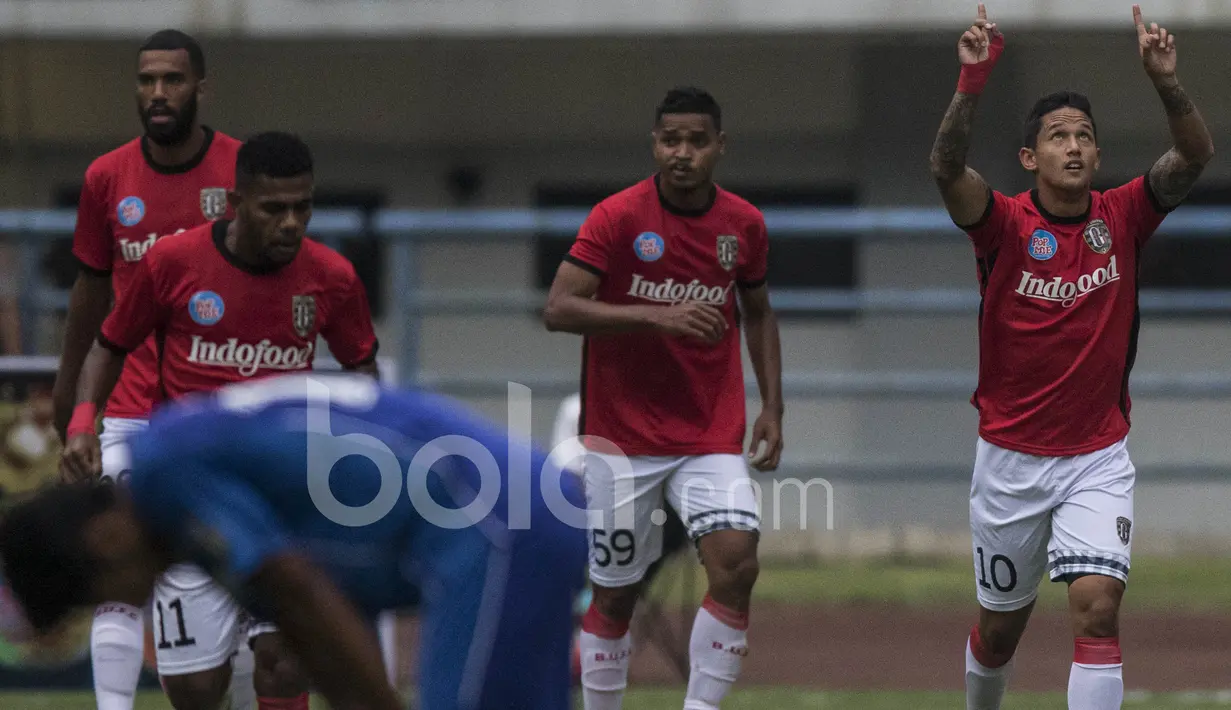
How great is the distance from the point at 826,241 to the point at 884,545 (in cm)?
268

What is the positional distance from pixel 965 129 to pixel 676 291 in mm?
1386

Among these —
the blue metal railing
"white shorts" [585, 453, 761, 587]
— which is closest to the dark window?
the blue metal railing

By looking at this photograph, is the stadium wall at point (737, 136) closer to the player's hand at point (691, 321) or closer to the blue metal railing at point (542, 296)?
the blue metal railing at point (542, 296)

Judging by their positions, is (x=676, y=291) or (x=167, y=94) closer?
(x=167, y=94)

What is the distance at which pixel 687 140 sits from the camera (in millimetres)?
7262

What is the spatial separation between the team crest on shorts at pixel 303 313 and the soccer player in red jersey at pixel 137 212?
0.66 metres

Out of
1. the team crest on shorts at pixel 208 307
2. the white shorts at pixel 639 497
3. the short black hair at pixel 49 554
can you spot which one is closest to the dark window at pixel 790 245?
the white shorts at pixel 639 497

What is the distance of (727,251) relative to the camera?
7336 mm

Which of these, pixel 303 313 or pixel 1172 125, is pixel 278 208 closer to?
pixel 303 313

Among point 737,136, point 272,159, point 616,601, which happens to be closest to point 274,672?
point 616,601

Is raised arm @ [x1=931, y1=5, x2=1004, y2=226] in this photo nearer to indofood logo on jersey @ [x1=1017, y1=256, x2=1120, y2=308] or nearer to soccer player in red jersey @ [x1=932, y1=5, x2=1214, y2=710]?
soccer player in red jersey @ [x1=932, y1=5, x2=1214, y2=710]

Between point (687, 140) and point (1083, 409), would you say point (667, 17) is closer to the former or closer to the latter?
point (687, 140)

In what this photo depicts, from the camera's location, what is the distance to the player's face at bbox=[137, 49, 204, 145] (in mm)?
7105

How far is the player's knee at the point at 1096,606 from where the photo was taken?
6.29 m
